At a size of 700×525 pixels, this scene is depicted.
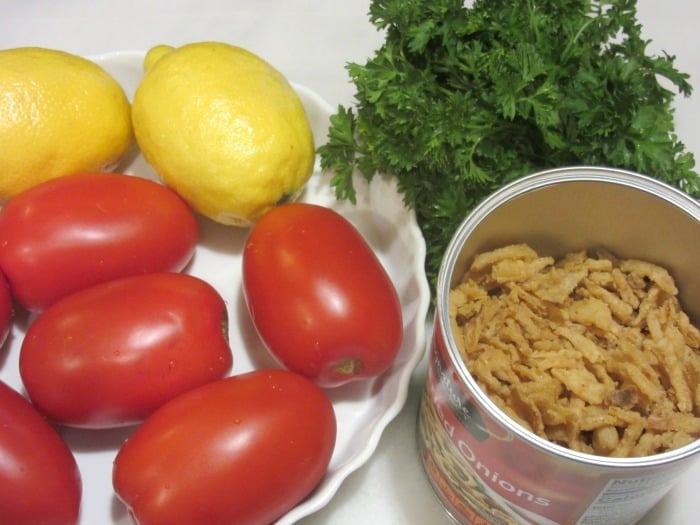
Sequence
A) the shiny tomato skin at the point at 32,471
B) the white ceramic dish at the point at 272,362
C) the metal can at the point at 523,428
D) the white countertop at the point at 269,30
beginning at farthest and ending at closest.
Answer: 1. the white countertop at the point at 269,30
2. the white ceramic dish at the point at 272,362
3. the shiny tomato skin at the point at 32,471
4. the metal can at the point at 523,428

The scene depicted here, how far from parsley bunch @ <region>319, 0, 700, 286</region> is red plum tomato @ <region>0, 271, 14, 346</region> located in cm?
43

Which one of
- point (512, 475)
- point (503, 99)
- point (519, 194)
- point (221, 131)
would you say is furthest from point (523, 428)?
point (221, 131)

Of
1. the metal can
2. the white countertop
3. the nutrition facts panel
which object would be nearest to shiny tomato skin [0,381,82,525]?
the metal can

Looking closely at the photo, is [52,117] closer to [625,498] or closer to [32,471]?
[32,471]

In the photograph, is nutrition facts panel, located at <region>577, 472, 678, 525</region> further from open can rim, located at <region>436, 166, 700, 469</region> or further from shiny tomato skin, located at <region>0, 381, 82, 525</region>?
shiny tomato skin, located at <region>0, 381, 82, 525</region>

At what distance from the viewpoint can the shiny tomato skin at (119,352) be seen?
2.49ft

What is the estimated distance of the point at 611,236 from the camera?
769 millimetres

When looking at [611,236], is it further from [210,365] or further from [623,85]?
[210,365]

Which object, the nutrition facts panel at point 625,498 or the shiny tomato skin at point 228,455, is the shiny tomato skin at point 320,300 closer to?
the shiny tomato skin at point 228,455

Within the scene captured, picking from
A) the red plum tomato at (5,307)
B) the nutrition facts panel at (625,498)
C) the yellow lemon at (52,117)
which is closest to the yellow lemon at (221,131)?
the yellow lemon at (52,117)

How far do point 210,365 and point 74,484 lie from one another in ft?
0.56

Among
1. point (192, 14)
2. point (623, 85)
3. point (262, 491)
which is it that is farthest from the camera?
point (192, 14)

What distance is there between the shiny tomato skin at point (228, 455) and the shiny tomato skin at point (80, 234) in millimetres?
189

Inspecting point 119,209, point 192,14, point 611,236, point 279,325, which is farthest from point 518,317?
point 192,14
